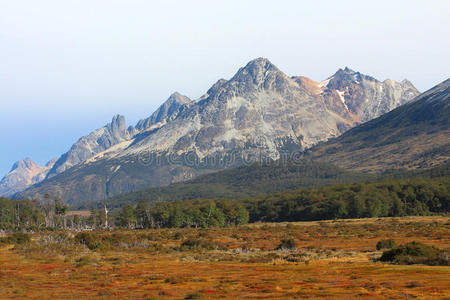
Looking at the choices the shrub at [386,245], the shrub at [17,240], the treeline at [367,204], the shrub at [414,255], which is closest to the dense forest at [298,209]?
the treeline at [367,204]

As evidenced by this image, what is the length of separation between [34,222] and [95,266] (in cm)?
13676

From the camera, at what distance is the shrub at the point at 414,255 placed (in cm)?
4013

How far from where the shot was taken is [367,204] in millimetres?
142250

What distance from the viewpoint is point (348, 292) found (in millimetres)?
29266

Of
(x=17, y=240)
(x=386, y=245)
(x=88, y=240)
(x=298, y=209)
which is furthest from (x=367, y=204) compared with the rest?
(x=17, y=240)

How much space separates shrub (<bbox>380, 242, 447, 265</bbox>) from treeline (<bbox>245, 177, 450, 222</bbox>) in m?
99.2

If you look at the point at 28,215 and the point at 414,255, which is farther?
the point at 28,215

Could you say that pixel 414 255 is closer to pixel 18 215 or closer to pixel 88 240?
pixel 88 240

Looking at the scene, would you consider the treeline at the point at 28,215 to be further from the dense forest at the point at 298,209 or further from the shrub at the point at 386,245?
the shrub at the point at 386,245

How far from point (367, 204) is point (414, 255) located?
104110 mm

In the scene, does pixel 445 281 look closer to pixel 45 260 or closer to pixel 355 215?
pixel 45 260

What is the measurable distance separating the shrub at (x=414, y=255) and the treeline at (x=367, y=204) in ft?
326

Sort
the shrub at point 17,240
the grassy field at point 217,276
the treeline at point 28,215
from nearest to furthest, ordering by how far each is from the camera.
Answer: the grassy field at point 217,276 < the shrub at point 17,240 < the treeline at point 28,215

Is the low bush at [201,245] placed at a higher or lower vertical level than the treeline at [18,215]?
lower
